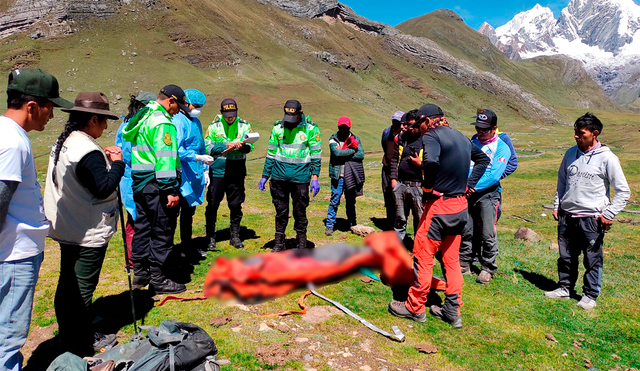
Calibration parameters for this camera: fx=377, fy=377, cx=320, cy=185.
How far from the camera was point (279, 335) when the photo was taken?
4980 mm

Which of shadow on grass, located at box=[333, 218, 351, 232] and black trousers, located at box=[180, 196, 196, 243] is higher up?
black trousers, located at box=[180, 196, 196, 243]

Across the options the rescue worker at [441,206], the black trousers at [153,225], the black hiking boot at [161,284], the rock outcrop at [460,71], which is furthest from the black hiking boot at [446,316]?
the rock outcrop at [460,71]

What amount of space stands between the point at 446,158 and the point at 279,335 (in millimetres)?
3196

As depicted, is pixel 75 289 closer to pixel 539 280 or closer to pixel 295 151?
pixel 295 151

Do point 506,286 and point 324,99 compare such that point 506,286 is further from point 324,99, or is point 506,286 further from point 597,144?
point 324,99

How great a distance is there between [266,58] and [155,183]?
99490mm

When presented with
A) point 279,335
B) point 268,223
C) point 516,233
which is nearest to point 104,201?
point 279,335

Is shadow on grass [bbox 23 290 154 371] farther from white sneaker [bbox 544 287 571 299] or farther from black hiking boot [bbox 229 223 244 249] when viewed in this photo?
white sneaker [bbox 544 287 571 299]

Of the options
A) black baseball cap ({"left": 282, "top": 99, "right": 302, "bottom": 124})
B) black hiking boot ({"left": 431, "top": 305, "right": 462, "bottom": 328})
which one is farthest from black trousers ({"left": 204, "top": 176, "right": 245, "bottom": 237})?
black hiking boot ({"left": 431, "top": 305, "right": 462, "bottom": 328})

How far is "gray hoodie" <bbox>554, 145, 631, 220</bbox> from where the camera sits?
19.6 ft

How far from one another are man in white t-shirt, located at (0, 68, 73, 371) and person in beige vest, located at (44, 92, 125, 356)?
1.93 ft

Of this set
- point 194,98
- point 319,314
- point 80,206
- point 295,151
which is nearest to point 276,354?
point 319,314

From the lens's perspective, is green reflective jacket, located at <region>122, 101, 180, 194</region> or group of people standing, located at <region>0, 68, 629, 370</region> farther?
green reflective jacket, located at <region>122, 101, 180, 194</region>

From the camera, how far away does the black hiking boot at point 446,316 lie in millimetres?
5629
